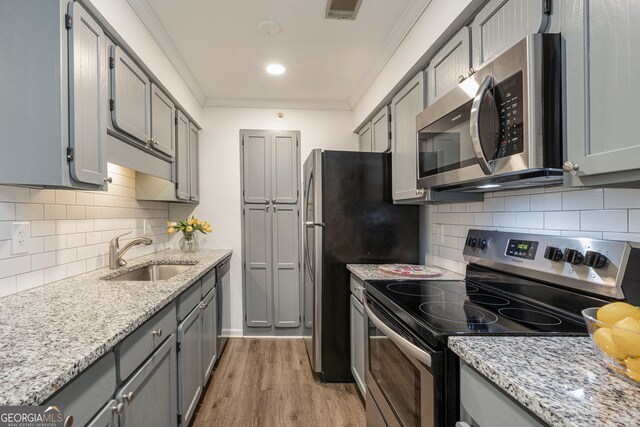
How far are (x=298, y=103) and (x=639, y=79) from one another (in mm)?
2951

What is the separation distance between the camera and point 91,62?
4.66ft

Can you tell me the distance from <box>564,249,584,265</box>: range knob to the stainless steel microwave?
27 cm

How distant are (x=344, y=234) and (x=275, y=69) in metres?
1.47

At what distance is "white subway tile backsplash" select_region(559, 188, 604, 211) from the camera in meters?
1.17

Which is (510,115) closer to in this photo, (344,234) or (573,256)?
(573,256)

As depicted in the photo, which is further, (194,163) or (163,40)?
(194,163)

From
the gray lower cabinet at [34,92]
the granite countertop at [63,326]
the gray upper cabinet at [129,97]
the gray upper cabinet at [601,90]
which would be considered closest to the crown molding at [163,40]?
the gray upper cabinet at [129,97]

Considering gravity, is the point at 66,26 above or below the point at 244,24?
below

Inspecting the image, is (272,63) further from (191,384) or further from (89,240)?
(191,384)

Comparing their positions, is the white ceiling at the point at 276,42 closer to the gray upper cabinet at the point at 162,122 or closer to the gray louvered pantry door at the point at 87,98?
the gray upper cabinet at the point at 162,122

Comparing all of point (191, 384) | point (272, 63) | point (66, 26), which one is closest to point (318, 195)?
point (272, 63)

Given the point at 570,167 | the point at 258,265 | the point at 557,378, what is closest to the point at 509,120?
the point at 570,167

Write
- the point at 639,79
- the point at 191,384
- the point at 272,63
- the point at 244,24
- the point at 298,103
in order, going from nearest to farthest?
the point at 639,79
the point at 191,384
the point at 244,24
the point at 272,63
the point at 298,103

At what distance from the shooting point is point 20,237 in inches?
55.3
